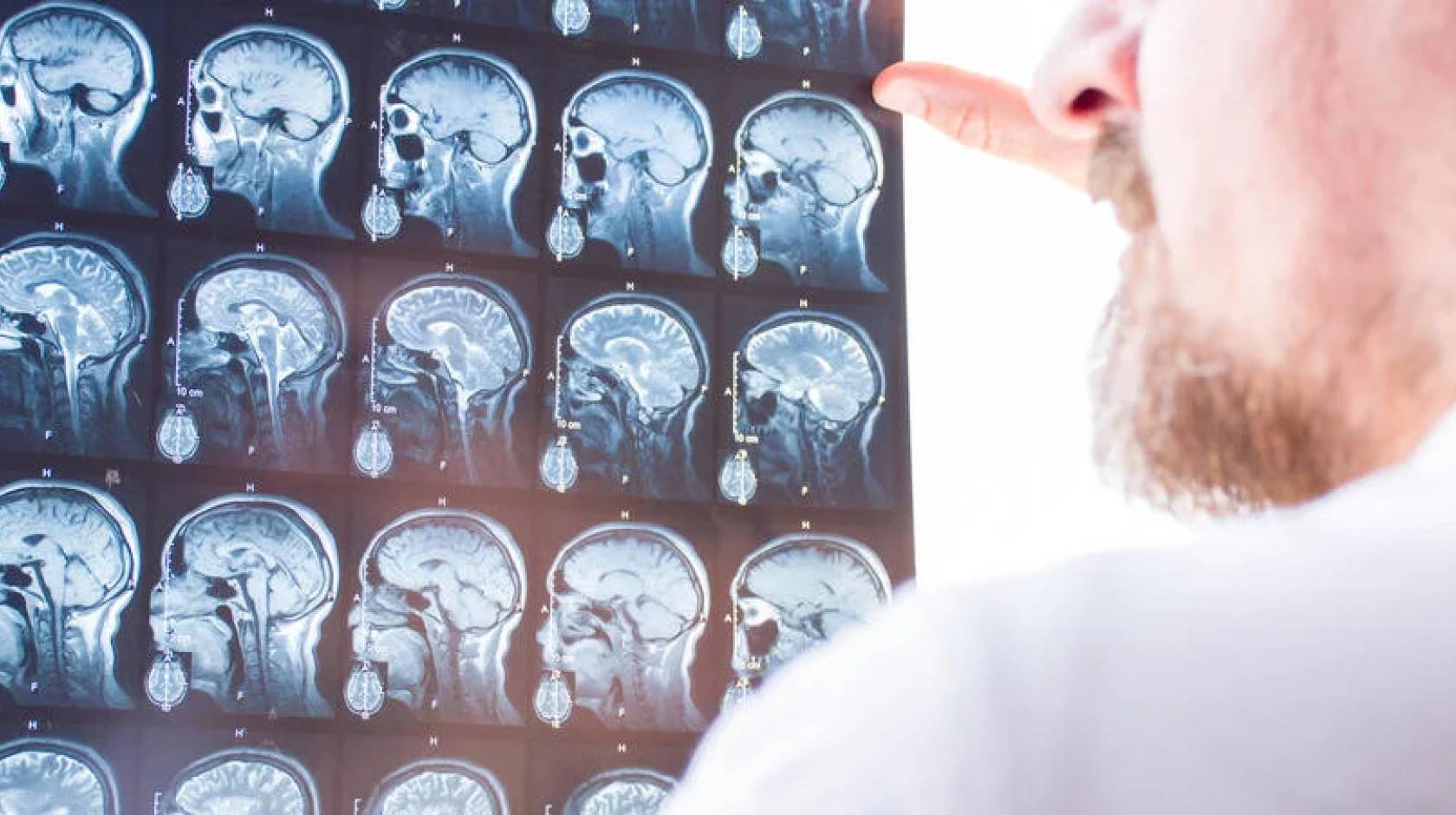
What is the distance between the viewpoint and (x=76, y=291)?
1991 millimetres

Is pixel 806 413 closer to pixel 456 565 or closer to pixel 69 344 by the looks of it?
pixel 456 565

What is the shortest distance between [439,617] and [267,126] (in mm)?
568

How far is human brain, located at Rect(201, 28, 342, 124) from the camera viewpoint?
2086mm

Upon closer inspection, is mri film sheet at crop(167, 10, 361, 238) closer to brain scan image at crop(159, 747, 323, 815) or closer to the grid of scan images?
the grid of scan images

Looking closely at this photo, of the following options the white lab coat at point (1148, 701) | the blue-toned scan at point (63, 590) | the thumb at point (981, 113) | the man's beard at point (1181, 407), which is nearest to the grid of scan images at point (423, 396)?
the blue-toned scan at point (63, 590)

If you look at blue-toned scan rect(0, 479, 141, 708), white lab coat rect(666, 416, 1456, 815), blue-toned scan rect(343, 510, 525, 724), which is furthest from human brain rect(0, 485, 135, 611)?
white lab coat rect(666, 416, 1456, 815)

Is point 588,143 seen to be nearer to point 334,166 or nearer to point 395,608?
point 334,166

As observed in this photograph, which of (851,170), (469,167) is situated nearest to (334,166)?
(469,167)

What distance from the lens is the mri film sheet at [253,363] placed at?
199 cm

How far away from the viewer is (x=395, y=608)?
2.01m

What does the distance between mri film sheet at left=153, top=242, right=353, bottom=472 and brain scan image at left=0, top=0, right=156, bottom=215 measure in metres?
0.11

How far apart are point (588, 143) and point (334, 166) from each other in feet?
0.96

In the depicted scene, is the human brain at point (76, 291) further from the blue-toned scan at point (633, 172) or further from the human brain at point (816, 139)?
the human brain at point (816, 139)

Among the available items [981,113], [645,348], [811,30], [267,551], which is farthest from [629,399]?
[981,113]
